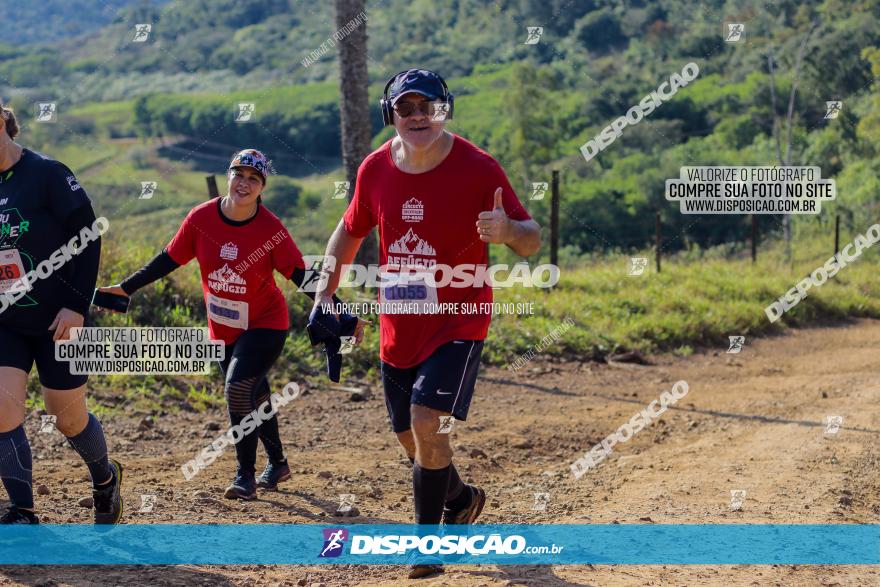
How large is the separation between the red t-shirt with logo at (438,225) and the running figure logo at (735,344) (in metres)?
8.45

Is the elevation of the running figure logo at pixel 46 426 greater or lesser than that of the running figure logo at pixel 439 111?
lesser

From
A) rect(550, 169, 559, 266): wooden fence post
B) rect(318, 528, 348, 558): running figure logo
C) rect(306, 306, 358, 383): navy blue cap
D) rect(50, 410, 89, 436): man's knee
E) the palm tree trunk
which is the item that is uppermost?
the palm tree trunk

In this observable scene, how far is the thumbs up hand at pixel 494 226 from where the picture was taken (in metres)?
4.61

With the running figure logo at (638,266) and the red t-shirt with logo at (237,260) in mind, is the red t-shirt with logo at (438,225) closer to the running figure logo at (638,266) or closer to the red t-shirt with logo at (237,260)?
the red t-shirt with logo at (237,260)

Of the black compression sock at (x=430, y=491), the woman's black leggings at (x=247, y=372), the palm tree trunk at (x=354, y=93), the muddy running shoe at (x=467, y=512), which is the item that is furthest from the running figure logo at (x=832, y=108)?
the black compression sock at (x=430, y=491)

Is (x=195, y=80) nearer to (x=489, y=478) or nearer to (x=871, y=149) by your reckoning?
(x=871, y=149)

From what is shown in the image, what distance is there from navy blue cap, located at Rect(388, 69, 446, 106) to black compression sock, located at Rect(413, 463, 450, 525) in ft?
5.79

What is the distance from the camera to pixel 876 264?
20.4 metres

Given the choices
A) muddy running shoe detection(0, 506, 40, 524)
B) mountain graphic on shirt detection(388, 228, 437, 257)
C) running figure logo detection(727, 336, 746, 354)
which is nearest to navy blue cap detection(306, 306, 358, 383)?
mountain graphic on shirt detection(388, 228, 437, 257)

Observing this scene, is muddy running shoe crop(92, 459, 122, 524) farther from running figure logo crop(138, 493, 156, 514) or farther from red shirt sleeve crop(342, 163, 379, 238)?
red shirt sleeve crop(342, 163, 379, 238)

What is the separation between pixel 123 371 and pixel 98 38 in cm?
13715

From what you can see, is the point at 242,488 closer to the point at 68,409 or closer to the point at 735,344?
the point at 68,409

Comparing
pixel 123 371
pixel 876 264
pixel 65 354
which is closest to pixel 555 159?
pixel 876 264

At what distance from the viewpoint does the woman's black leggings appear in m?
6.51
